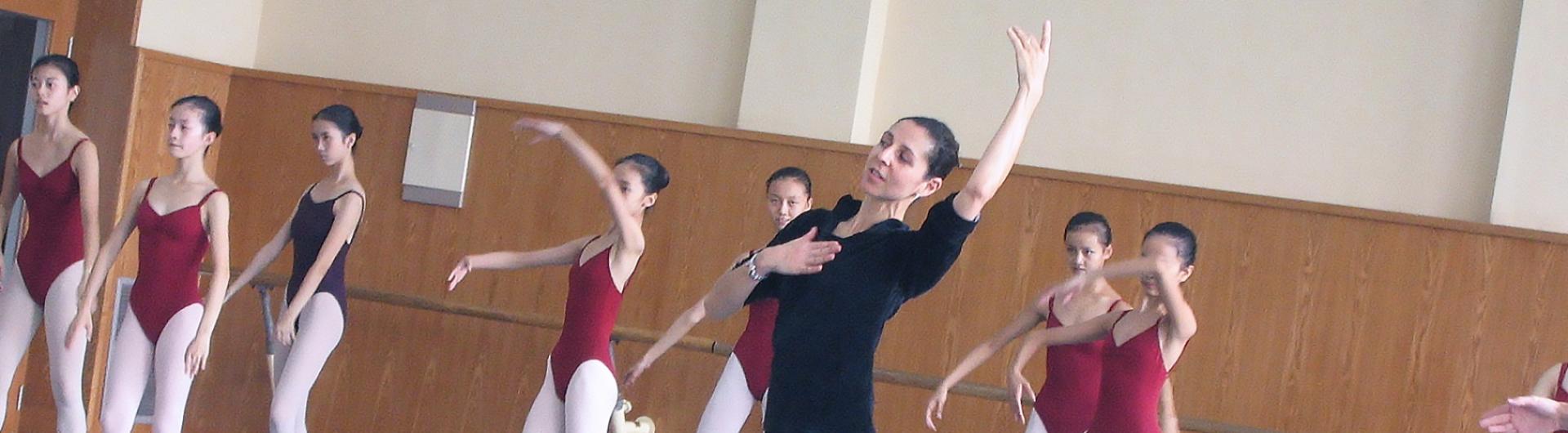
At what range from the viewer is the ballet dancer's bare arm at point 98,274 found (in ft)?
16.3

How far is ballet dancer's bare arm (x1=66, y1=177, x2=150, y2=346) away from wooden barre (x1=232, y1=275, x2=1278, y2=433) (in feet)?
4.61

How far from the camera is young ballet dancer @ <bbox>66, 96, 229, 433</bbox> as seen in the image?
4.87 m

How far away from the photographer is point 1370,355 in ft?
19.0

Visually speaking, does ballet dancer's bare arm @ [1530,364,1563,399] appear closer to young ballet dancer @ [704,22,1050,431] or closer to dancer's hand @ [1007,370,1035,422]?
dancer's hand @ [1007,370,1035,422]

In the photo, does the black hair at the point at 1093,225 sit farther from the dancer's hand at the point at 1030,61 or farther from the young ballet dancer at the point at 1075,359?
the dancer's hand at the point at 1030,61

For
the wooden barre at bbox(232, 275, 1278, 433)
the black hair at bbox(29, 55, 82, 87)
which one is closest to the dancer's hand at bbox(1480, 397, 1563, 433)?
the wooden barre at bbox(232, 275, 1278, 433)

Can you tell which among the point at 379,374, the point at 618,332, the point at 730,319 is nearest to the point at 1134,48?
the point at 730,319

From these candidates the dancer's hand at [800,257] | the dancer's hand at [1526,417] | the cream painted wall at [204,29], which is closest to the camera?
the dancer's hand at [800,257]

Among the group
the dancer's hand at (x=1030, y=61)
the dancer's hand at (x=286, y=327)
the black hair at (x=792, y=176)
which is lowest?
the dancer's hand at (x=286, y=327)

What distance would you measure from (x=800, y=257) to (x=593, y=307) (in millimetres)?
2276

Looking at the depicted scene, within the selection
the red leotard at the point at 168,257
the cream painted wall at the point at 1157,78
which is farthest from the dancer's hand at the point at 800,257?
the cream painted wall at the point at 1157,78

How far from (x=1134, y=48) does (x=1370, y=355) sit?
4.86ft

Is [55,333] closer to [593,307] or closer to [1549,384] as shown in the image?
[593,307]

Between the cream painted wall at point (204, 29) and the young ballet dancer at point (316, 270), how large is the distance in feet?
5.58
